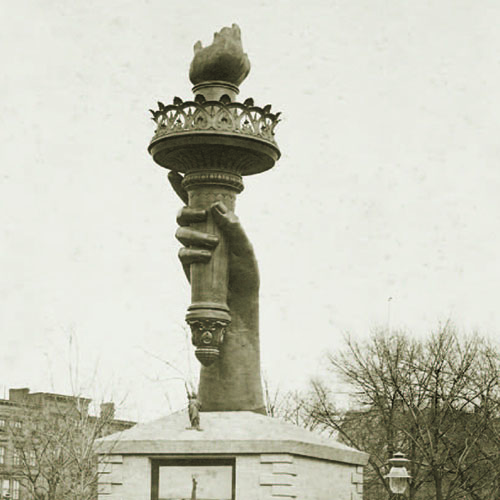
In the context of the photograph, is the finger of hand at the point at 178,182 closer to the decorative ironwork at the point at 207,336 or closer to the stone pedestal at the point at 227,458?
the decorative ironwork at the point at 207,336

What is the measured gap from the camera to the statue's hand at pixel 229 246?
2056 centimetres

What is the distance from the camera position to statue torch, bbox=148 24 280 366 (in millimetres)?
20250

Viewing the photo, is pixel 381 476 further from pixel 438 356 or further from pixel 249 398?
pixel 249 398

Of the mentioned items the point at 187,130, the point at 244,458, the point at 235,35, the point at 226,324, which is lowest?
the point at 244,458

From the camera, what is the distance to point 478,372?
46188mm

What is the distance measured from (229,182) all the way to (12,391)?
7708 centimetres

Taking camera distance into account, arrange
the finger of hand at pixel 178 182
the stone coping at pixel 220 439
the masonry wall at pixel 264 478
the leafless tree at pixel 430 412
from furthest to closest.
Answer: the leafless tree at pixel 430 412 → the finger of hand at pixel 178 182 → the stone coping at pixel 220 439 → the masonry wall at pixel 264 478

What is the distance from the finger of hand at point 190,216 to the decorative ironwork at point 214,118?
4.35 ft

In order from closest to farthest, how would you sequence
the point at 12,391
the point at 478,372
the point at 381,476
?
the point at 381,476 < the point at 478,372 < the point at 12,391

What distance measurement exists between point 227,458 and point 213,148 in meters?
5.15

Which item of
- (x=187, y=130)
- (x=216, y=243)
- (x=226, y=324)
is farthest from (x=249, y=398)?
(x=187, y=130)

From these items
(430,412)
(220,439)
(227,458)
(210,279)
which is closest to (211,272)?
(210,279)

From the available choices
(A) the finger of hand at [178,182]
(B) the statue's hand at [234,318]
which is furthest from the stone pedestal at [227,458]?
(A) the finger of hand at [178,182]

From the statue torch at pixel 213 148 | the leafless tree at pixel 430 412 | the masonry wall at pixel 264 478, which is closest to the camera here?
the masonry wall at pixel 264 478
